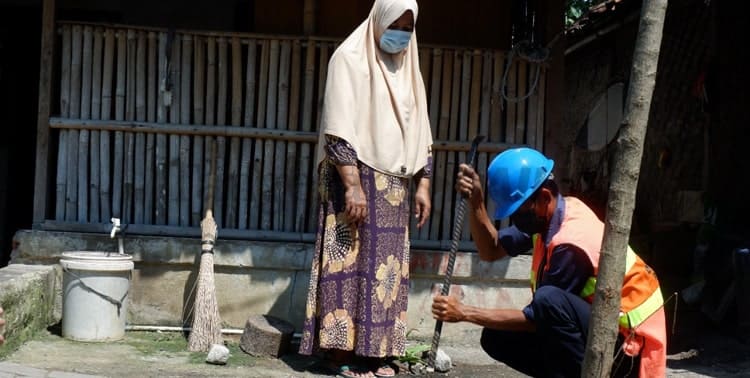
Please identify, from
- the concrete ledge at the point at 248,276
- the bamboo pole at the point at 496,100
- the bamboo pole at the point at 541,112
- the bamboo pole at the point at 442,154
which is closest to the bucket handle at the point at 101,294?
the concrete ledge at the point at 248,276

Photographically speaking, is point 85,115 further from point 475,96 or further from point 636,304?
point 636,304

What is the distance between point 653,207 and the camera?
32.5ft

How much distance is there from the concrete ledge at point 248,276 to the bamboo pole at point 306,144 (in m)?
0.28

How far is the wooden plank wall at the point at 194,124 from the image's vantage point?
6.39 metres

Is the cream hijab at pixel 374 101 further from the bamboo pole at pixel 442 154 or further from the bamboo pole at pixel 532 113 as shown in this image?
the bamboo pole at pixel 532 113

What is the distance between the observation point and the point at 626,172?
3.07 metres

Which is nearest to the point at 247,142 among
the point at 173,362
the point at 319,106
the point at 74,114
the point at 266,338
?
the point at 319,106

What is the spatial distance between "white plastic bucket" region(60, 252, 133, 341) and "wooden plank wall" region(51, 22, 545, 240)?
1.85 feet

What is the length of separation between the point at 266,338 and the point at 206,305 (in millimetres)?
456

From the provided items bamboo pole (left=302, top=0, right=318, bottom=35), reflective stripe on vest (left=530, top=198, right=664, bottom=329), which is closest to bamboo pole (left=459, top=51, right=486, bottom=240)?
bamboo pole (left=302, top=0, right=318, bottom=35)

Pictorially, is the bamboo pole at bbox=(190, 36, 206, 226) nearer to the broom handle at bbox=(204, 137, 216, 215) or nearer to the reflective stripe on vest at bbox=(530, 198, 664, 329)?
the broom handle at bbox=(204, 137, 216, 215)

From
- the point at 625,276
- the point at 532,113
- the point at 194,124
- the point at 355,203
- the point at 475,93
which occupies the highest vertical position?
the point at 475,93

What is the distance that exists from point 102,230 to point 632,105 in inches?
171

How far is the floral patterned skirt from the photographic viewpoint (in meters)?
5.40
